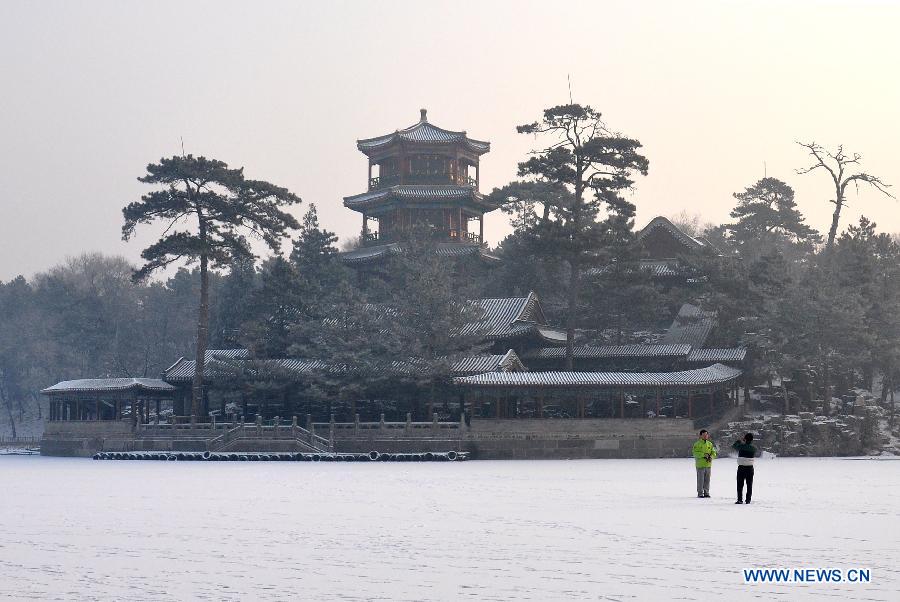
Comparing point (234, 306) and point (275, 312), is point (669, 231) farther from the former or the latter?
point (234, 306)

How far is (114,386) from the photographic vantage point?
5306cm

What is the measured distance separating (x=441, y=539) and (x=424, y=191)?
45.9 meters

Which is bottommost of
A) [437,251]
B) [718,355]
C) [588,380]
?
[588,380]

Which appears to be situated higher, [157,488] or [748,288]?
[748,288]

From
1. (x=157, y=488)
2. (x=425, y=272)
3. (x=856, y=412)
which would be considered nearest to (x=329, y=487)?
(x=157, y=488)

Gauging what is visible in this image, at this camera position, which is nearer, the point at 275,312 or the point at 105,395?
the point at 105,395

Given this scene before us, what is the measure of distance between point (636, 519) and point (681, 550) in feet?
14.2

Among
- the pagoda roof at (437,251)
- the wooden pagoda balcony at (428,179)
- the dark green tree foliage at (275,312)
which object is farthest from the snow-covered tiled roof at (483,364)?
the wooden pagoda balcony at (428,179)

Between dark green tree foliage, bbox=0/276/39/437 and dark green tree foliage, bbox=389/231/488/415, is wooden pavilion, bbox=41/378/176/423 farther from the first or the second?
dark green tree foliage, bbox=0/276/39/437

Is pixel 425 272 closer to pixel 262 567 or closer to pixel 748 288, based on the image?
pixel 748 288

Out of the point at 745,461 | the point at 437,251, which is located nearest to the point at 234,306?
the point at 437,251

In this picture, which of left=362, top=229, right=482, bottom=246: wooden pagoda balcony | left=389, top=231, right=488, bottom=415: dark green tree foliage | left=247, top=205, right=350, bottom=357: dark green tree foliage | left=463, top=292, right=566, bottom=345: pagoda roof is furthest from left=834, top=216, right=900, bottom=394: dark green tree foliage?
left=247, top=205, right=350, bottom=357: dark green tree foliage

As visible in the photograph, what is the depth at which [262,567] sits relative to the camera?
14047 mm

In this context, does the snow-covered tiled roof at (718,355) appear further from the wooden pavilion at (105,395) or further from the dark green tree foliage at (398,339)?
the wooden pavilion at (105,395)
